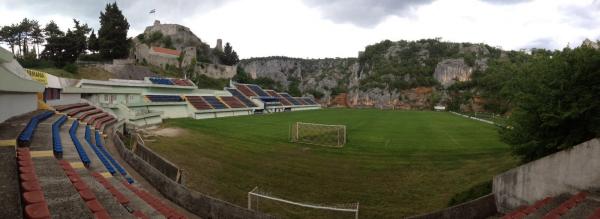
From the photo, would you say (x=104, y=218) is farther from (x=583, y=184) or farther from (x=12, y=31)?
(x=12, y=31)

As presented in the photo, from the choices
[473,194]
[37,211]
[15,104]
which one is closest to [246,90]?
[15,104]

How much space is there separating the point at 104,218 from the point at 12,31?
255ft

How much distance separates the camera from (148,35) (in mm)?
108750

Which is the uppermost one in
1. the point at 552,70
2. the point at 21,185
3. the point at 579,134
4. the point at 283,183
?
the point at 552,70

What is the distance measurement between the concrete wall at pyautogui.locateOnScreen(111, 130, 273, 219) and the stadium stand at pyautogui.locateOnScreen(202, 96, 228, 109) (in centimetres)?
4111

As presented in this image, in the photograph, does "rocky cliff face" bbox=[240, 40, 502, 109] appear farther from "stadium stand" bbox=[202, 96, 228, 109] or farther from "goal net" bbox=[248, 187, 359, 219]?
"goal net" bbox=[248, 187, 359, 219]

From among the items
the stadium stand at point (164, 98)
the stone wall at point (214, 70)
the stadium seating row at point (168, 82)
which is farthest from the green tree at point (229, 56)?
the stadium stand at point (164, 98)

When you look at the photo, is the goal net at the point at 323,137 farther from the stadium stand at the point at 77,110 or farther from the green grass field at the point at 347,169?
the stadium stand at the point at 77,110

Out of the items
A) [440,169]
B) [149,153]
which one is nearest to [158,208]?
[149,153]

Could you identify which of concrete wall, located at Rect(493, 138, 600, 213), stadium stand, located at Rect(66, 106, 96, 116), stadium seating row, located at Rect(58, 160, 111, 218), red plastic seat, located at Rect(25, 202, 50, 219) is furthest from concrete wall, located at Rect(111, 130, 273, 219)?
stadium stand, located at Rect(66, 106, 96, 116)

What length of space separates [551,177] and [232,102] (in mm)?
55776

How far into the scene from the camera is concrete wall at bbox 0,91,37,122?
42.7 feet

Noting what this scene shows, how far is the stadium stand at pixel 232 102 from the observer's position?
58.5m

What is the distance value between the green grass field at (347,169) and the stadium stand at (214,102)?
26.1 meters
